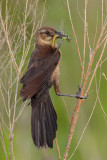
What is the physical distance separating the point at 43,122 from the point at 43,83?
45cm

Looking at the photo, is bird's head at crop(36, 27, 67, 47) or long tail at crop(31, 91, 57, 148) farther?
bird's head at crop(36, 27, 67, 47)

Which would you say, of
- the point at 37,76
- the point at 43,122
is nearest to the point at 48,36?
the point at 37,76

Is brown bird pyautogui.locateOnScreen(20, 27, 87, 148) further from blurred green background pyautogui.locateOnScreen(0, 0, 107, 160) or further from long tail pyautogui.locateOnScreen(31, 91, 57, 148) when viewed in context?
blurred green background pyautogui.locateOnScreen(0, 0, 107, 160)

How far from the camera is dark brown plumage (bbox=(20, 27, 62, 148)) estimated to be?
368 centimetres

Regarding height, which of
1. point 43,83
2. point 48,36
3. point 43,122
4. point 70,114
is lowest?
point 70,114

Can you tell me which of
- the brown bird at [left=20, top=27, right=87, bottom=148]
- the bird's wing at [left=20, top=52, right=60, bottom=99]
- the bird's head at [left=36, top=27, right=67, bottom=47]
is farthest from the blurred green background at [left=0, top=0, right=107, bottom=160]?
the bird's wing at [left=20, top=52, right=60, bottom=99]

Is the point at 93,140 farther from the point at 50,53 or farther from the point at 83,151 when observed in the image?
the point at 50,53

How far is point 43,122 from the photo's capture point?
393cm

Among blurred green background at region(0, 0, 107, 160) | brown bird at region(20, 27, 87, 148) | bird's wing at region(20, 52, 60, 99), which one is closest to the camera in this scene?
bird's wing at region(20, 52, 60, 99)

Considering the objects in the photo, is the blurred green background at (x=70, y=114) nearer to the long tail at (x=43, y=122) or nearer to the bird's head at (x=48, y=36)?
the bird's head at (x=48, y=36)

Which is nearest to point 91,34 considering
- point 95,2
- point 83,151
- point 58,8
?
point 95,2

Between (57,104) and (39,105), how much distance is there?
151 centimetres

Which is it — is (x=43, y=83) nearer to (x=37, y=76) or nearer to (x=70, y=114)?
(x=37, y=76)

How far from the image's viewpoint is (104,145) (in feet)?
15.9
